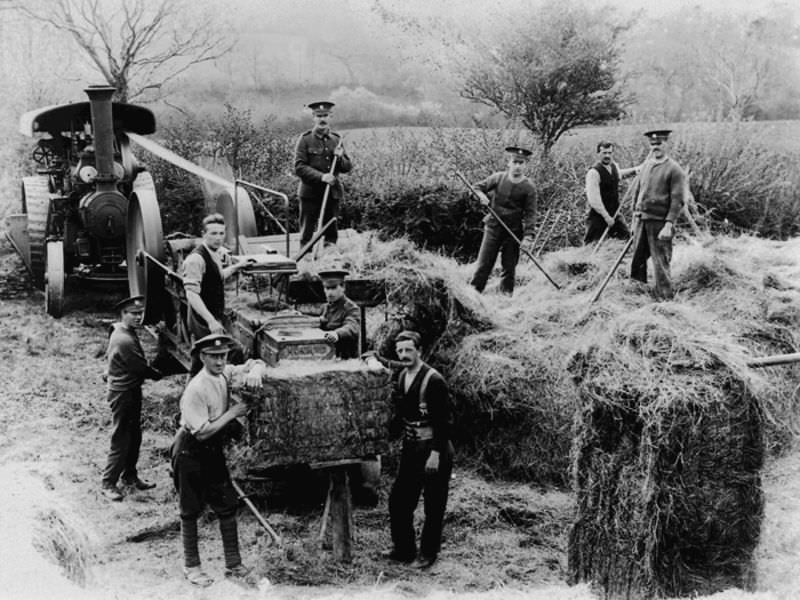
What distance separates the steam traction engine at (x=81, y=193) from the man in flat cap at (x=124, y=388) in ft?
11.1

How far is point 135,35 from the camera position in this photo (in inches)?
707

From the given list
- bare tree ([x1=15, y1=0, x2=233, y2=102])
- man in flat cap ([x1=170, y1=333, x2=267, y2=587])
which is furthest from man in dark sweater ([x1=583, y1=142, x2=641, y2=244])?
bare tree ([x1=15, y1=0, x2=233, y2=102])

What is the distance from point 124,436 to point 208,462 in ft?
5.96

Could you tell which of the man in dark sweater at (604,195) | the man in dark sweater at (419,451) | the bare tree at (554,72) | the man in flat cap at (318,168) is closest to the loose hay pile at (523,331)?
the man in flat cap at (318,168)

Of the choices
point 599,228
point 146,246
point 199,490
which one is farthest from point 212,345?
point 599,228

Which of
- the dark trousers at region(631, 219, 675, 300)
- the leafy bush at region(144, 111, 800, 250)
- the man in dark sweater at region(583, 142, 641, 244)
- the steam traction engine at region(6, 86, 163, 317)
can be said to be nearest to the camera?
the dark trousers at region(631, 219, 675, 300)

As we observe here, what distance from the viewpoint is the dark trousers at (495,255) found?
31.1 ft

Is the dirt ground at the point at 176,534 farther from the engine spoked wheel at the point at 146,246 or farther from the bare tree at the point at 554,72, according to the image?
the bare tree at the point at 554,72

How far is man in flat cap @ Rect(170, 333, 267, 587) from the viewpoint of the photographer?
567 cm

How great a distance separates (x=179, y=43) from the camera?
62.8 feet

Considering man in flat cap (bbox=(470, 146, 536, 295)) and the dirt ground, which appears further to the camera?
man in flat cap (bbox=(470, 146, 536, 295))

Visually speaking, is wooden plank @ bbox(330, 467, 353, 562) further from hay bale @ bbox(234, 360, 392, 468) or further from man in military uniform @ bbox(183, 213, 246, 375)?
man in military uniform @ bbox(183, 213, 246, 375)

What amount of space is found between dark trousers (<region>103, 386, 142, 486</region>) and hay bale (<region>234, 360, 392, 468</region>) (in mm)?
1727

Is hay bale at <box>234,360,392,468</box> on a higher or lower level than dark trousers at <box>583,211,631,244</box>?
lower
